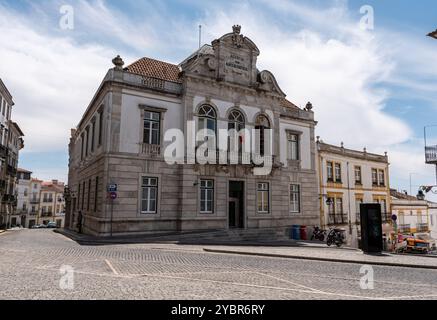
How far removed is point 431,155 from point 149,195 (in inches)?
760

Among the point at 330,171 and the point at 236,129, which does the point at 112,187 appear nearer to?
the point at 236,129

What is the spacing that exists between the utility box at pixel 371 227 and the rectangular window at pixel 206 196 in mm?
9482

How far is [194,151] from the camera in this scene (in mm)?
20906

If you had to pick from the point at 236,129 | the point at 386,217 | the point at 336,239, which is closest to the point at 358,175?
the point at 386,217

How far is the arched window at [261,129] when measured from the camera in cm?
2403

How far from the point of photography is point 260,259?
41.8 ft

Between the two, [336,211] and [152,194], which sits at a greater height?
[152,194]

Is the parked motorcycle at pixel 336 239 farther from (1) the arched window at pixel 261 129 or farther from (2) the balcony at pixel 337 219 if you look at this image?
(2) the balcony at pixel 337 219

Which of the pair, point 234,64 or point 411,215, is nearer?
point 234,64

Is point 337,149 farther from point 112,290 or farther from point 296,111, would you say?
point 112,290

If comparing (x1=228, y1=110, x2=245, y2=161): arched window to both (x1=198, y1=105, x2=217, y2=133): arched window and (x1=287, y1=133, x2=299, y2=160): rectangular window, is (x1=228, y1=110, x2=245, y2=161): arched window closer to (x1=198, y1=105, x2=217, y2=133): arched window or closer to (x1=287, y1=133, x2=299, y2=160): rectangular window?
(x1=198, y1=105, x2=217, y2=133): arched window

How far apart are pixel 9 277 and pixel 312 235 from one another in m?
19.9
